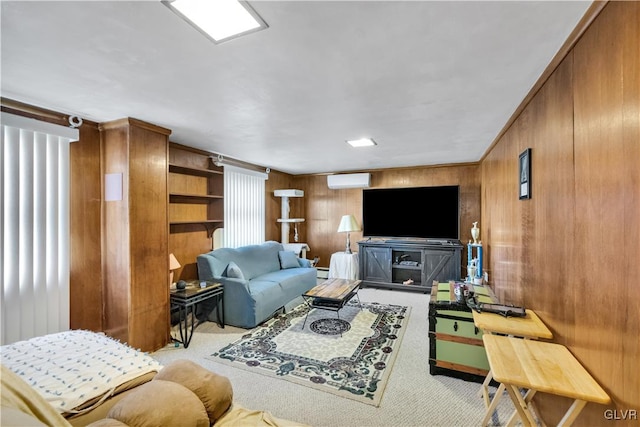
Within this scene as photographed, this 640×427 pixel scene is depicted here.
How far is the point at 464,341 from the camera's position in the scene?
7.79 ft

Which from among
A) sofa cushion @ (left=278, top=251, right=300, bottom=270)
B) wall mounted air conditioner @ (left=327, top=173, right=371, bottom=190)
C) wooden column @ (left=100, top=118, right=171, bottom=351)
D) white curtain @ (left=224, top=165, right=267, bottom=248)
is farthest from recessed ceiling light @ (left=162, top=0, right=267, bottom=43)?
wall mounted air conditioner @ (left=327, top=173, right=371, bottom=190)

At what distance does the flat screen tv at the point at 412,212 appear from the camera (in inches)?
202

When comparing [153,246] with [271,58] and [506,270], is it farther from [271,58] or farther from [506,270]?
[506,270]

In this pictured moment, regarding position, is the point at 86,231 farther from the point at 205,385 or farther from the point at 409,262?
the point at 409,262

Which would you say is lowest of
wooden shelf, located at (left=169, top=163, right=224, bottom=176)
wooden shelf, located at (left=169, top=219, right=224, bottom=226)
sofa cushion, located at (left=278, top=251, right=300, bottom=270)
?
sofa cushion, located at (left=278, top=251, right=300, bottom=270)

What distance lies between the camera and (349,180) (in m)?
5.76

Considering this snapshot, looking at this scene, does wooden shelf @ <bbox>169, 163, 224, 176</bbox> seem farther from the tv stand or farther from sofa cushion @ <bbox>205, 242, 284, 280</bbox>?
the tv stand

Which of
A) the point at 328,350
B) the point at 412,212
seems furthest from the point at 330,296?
the point at 412,212

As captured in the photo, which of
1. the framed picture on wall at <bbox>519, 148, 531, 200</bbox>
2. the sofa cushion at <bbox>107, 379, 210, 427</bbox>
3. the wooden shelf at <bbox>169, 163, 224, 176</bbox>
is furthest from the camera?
the wooden shelf at <bbox>169, 163, 224, 176</bbox>

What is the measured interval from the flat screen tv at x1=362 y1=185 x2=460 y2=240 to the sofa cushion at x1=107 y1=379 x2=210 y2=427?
190 inches

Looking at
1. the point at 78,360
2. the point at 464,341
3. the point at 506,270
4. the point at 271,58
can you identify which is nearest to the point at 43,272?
the point at 78,360

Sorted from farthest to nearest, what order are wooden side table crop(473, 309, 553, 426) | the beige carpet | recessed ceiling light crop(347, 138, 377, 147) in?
recessed ceiling light crop(347, 138, 377, 147) → the beige carpet → wooden side table crop(473, 309, 553, 426)

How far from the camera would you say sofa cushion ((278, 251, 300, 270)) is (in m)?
4.92

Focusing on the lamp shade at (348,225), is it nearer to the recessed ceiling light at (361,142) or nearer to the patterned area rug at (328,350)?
the patterned area rug at (328,350)
